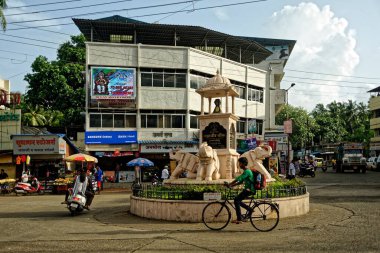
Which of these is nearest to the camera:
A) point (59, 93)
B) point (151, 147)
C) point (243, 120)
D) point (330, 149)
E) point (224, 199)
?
point (224, 199)

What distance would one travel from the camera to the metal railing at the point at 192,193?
11805 millimetres

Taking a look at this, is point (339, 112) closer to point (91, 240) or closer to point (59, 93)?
point (59, 93)

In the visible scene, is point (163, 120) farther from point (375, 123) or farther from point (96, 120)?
point (375, 123)

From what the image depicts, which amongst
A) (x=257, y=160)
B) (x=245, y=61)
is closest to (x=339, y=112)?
(x=245, y=61)

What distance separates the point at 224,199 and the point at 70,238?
13.8 ft

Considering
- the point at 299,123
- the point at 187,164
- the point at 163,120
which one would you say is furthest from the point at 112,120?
the point at 299,123

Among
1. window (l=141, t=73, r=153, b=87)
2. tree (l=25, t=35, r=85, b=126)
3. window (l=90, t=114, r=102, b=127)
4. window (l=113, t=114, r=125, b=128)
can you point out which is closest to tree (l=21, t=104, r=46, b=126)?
tree (l=25, t=35, r=85, b=126)

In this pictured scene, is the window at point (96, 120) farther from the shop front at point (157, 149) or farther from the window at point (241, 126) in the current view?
the window at point (241, 126)

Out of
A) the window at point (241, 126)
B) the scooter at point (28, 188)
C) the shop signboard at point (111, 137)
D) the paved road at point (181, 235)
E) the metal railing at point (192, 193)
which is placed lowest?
the scooter at point (28, 188)

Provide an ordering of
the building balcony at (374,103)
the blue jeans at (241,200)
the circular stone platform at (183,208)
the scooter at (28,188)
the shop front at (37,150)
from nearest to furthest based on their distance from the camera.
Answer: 1. the blue jeans at (241,200)
2. the circular stone platform at (183,208)
3. the scooter at (28,188)
4. the shop front at (37,150)
5. the building balcony at (374,103)

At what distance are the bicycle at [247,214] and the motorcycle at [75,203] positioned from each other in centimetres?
527

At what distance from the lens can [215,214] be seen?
1079 centimetres

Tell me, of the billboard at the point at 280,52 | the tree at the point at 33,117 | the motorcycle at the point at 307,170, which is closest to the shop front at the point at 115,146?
the tree at the point at 33,117

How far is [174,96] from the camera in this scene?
38.6m
